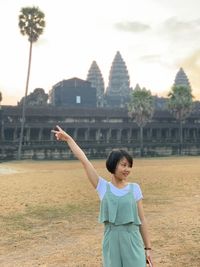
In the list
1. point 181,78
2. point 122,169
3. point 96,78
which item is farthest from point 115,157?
point 181,78

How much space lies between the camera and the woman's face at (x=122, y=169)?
14.0ft

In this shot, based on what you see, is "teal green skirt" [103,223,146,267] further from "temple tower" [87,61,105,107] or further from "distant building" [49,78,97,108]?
"temple tower" [87,61,105,107]

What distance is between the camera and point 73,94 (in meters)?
101

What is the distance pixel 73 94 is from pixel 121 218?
97.6 m

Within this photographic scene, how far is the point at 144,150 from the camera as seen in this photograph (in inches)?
2813

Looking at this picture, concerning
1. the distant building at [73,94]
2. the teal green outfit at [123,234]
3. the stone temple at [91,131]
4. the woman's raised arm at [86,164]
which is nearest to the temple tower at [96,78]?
the distant building at [73,94]

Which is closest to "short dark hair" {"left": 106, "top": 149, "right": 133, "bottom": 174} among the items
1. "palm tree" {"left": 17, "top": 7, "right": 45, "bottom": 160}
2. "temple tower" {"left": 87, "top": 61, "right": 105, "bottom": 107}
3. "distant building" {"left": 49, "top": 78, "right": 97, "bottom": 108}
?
"palm tree" {"left": 17, "top": 7, "right": 45, "bottom": 160}

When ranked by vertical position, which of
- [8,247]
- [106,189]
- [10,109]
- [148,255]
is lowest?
[8,247]

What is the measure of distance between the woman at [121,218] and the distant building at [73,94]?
3737 inches

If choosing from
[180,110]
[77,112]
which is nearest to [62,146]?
[77,112]

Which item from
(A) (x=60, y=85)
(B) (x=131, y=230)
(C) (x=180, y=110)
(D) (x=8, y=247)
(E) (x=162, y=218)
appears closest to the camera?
(B) (x=131, y=230)

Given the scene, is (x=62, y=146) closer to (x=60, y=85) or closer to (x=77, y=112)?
(x=77, y=112)

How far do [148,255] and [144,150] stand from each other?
67429 mm

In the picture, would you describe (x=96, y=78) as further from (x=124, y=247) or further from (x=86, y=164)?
(x=124, y=247)
